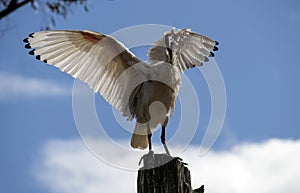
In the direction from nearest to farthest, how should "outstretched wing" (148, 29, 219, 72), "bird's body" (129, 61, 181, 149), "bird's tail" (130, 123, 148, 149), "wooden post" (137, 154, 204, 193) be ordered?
"wooden post" (137, 154, 204, 193)
"bird's body" (129, 61, 181, 149)
"bird's tail" (130, 123, 148, 149)
"outstretched wing" (148, 29, 219, 72)

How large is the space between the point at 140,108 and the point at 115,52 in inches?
35.1

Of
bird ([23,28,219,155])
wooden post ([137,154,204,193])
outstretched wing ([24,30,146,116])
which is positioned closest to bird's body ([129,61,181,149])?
bird ([23,28,219,155])

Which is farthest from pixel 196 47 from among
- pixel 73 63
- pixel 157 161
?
pixel 157 161

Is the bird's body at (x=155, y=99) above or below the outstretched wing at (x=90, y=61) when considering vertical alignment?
below

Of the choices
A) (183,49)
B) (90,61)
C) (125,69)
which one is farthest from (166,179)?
(183,49)

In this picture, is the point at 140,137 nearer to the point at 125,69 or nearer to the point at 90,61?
the point at 125,69

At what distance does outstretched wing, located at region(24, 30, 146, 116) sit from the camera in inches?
301

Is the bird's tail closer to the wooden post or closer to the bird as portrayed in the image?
the bird

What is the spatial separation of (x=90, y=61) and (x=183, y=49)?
4.89 feet

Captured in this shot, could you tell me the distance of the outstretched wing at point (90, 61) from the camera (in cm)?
765

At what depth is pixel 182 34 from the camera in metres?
8.00

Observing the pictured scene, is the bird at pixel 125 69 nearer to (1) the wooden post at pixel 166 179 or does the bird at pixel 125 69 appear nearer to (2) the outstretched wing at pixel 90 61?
(2) the outstretched wing at pixel 90 61

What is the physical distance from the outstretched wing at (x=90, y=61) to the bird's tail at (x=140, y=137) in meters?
0.33

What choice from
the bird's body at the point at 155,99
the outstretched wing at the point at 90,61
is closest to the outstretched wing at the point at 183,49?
the bird's body at the point at 155,99
